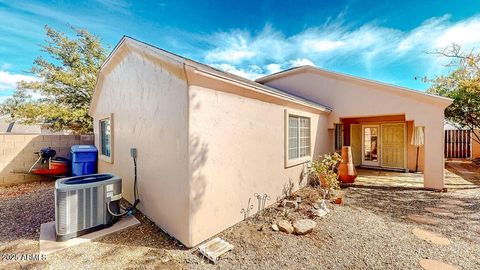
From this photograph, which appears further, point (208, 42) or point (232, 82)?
point (208, 42)

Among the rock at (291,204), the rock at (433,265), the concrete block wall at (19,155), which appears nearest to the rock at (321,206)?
the rock at (291,204)

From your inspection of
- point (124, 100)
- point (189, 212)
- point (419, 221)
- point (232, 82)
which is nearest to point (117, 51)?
point (124, 100)

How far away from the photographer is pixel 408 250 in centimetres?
333

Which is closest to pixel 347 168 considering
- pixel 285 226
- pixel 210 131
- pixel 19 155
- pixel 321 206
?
pixel 321 206

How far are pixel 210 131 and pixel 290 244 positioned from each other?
97.6 inches

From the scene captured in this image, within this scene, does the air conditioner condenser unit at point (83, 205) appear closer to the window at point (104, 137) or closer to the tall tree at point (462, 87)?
the window at point (104, 137)

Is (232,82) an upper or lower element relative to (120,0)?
lower

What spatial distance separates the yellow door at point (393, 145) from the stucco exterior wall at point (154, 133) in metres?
11.6

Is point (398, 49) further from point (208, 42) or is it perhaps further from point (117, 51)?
point (117, 51)

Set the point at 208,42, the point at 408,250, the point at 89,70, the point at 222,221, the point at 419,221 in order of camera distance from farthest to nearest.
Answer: the point at 89,70
the point at 208,42
the point at 419,221
the point at 222,221
the point at 408,250

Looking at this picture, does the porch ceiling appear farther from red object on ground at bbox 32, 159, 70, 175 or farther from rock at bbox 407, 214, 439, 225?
red object on ground at bbox 32, 159, 70, 175

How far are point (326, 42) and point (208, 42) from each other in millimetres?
5878

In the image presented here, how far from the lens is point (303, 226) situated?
402 cm

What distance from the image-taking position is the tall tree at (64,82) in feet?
44.0
